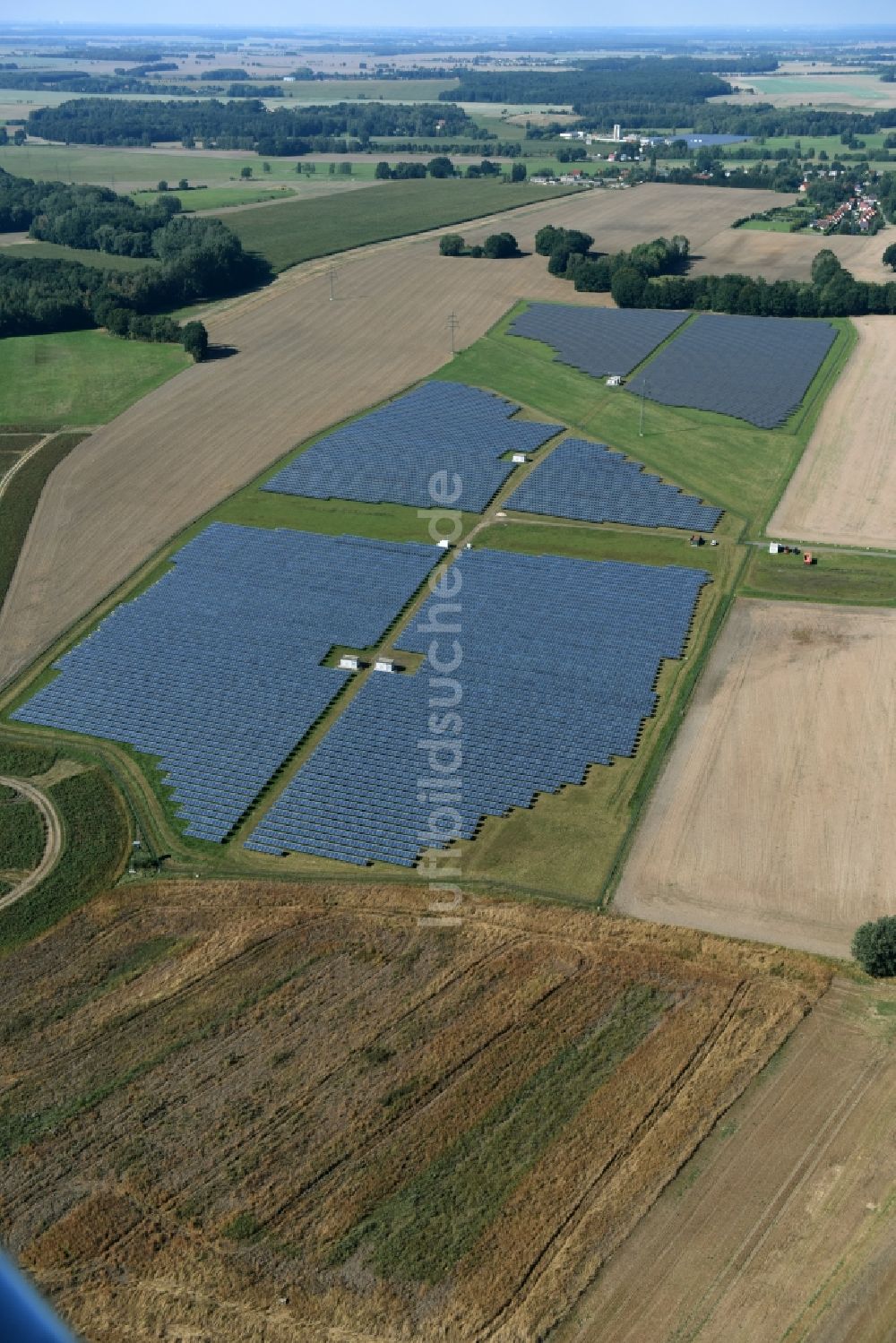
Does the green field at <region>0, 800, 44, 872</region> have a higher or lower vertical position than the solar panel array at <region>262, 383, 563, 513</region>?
lower

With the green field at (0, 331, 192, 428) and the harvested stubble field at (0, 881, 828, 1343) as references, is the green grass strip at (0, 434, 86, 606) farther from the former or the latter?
the harvested stubble field at (0, 881, 828, 1343)

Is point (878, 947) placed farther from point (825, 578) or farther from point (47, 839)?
point (825, 578)

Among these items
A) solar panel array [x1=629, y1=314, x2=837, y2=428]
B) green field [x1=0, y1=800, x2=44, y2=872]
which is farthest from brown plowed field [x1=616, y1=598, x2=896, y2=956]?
solar panel array [x1=629, y1=314, x2=837, y2=428]

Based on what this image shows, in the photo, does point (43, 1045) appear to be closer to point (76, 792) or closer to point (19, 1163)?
point (19, 1163)

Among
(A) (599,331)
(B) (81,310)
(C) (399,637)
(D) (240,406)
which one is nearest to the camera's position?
(C) (399,637)

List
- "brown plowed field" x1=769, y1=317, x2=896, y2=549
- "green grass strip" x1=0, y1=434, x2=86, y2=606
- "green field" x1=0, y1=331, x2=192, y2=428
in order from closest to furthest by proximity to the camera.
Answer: "green grass strip" x1=0, y1=434, x2=86, y2=606, "brown plowed field" x1=769, y1=317, x2=896, y2=549, "green field" x1=0, y1=331, x2=192, y2=428

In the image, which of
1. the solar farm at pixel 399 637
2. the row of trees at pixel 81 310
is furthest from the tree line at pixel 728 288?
the row of trees at pixel 81 310

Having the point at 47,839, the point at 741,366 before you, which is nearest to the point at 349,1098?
the point at 47,839
